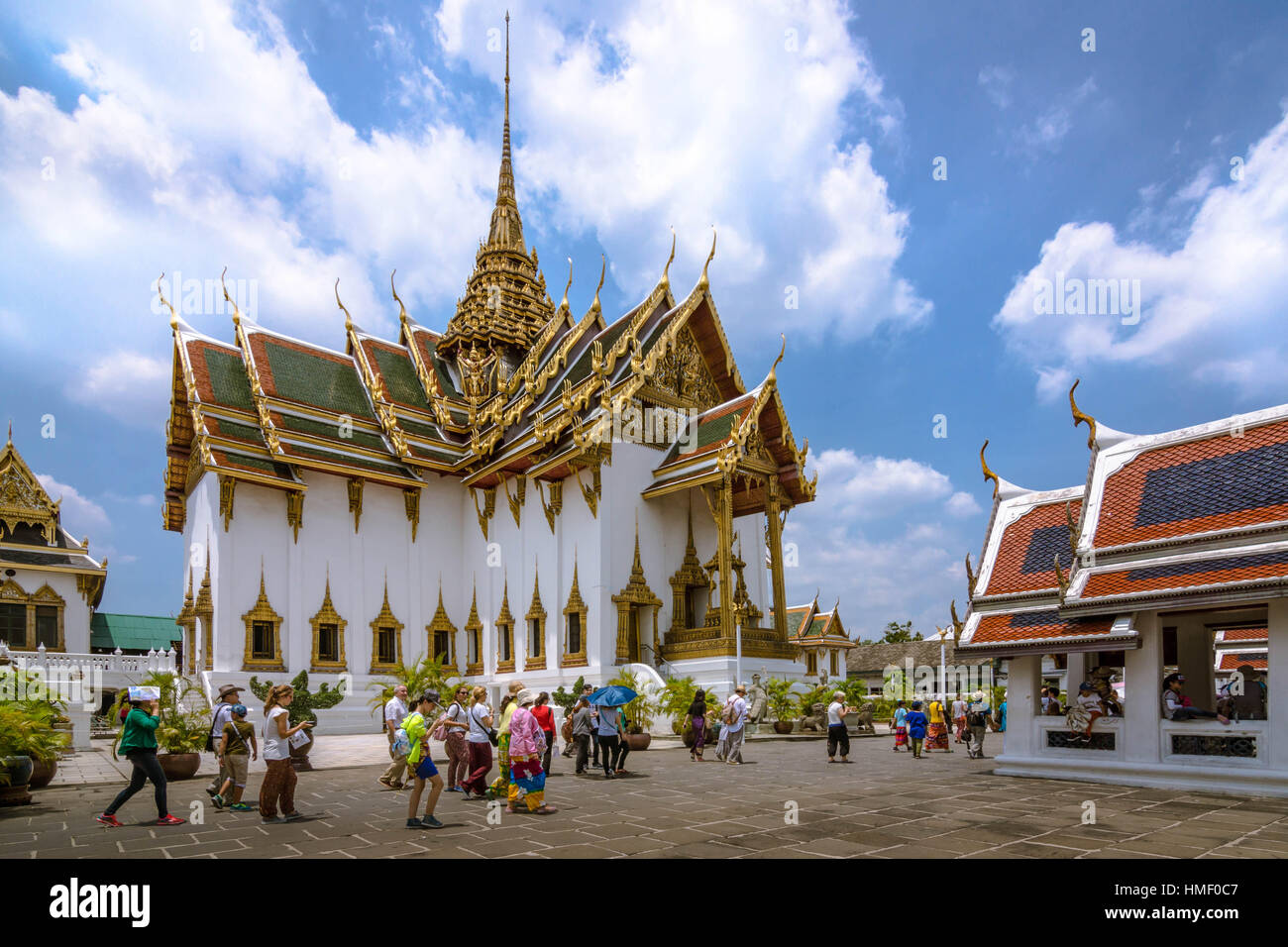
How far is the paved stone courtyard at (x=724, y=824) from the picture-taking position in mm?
6348

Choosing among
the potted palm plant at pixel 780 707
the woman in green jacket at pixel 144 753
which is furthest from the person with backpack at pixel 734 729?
the woman in green jacket at pixel 144 753

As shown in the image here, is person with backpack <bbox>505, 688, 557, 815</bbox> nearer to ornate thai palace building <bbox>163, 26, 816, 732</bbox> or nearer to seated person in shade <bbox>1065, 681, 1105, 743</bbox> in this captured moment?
seated person in shade <bbox>1065, 681, 1105, 743</bbox>

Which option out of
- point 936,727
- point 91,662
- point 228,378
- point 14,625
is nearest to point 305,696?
point 91,662

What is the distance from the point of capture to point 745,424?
71.6 feet

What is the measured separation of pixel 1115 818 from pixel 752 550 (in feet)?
61.0

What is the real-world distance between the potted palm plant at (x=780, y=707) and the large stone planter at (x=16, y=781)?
14.0m

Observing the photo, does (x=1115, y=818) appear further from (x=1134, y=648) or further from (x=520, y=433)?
(x=520, y=433)

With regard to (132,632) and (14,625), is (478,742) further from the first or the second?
(132,632)

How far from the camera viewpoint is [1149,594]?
9812 mm

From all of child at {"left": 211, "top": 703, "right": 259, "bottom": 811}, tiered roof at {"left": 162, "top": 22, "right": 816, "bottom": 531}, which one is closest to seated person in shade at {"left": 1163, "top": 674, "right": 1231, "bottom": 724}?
child at {"left": 211, "top": 703, "right": 259, "bottom": 811}

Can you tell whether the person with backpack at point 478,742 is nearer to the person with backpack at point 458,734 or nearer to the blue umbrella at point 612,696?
the person with backpack at point 458,734
